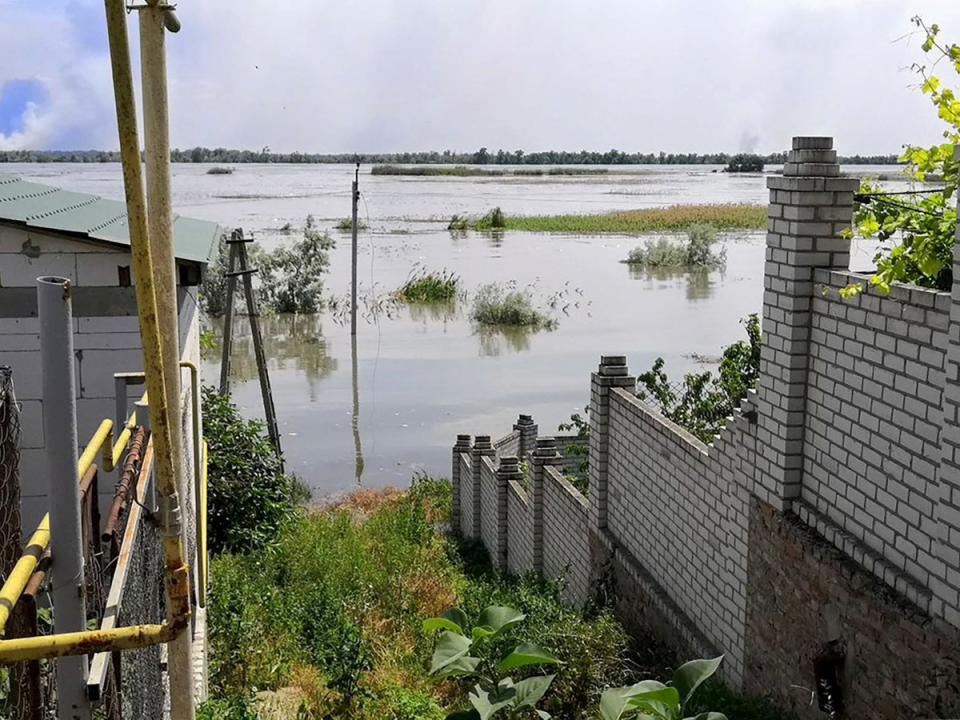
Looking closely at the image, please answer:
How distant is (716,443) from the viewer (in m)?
6.20

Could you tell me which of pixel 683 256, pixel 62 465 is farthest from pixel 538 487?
pixel 683 256

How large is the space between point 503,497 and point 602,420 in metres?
3.58

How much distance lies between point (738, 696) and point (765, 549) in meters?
0.89

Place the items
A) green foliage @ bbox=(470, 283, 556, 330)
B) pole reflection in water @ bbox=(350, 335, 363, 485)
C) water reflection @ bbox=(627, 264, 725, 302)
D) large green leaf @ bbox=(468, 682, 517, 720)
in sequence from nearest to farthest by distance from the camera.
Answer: large green leaf @ bbox=(468, 682, 517, 720) < pole reflection in water @ bbox=(350, 335, 363, 485) < green foliage @ bbox=(470, 283, 556, 330) < water reflection @ bbox=(627, 264, 725, 302)

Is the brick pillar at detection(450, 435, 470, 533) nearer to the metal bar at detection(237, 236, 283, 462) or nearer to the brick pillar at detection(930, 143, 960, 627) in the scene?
the metal bar at detection(237, 236, 283, 462)

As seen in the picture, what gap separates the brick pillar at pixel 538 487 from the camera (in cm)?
1018

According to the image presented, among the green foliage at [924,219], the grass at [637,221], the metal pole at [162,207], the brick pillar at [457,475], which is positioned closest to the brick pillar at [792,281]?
the green foliage at [924,219]

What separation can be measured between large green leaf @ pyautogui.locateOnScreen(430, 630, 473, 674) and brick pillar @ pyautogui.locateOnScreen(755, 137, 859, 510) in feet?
6.21

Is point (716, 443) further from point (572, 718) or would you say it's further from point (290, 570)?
point (290, 570)

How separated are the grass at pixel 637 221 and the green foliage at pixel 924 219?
188ft

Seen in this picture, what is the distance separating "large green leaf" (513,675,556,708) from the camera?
438 cm

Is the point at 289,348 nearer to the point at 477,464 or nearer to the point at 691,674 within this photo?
the point at 477,464

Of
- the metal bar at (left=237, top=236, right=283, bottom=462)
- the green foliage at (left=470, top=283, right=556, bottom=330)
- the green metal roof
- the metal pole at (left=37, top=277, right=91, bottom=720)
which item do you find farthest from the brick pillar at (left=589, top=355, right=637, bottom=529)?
the green foliage at (left=470, top=283, right=556, bottom=330)

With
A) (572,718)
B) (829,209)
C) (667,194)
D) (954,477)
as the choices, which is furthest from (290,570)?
(667,194)
